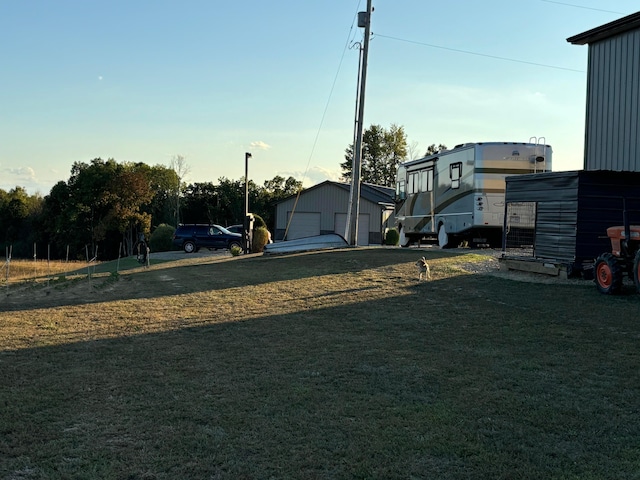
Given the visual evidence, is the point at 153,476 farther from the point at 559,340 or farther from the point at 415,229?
the point at 415,229

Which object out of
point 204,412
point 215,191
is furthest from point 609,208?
point 215,191

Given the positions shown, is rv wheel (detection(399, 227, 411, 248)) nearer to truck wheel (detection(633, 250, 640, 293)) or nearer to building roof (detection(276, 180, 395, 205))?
truck wheel (detection(633, 250, 640, 293))

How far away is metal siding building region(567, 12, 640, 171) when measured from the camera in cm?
1399

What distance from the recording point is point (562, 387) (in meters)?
5.18

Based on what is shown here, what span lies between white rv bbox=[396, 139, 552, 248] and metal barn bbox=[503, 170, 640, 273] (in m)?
3.85

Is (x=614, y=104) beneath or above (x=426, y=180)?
above

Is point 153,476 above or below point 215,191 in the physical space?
below

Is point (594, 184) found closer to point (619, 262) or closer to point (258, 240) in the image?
point (619, 262)

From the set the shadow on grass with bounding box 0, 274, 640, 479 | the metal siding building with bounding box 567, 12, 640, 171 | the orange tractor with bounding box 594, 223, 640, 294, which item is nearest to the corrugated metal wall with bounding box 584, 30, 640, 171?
the metal siding building with bounding box 567, 12, 640, 171

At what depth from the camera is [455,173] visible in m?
18.3

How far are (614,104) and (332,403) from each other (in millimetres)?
12639

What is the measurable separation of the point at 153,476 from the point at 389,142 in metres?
67.6

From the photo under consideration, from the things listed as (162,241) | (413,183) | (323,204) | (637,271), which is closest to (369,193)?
(323,204)

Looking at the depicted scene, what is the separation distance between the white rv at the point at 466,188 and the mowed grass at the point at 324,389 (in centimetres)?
738
